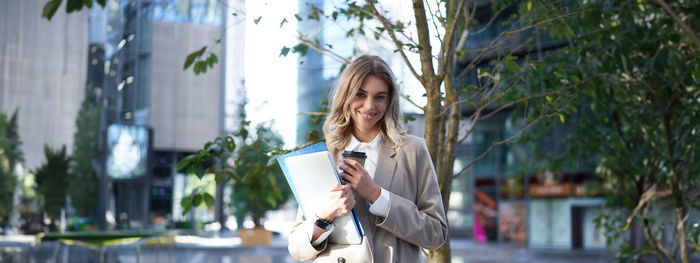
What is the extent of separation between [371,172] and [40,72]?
23.5m

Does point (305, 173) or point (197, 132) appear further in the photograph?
point (197, 132)

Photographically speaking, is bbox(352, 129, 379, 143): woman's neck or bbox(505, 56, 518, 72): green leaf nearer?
bbox(352, 129, 379, 143): woman's neck

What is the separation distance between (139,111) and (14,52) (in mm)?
8208

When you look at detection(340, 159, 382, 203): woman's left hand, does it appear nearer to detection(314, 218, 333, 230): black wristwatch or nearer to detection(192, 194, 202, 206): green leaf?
detection(314, 218, 333, 230): black wristwatch

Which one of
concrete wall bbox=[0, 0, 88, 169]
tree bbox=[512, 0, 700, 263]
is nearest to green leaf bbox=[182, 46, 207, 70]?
tree bbox=[512, 0, 700, 263]

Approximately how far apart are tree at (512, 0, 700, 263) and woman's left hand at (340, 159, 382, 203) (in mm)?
1860

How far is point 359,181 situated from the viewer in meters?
1.88

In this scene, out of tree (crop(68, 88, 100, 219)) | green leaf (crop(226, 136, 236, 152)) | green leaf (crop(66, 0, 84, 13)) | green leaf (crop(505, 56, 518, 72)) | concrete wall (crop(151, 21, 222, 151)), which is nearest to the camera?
green leaf (crop(66, 0, 84, 13))

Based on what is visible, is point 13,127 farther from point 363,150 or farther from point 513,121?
point 363,150

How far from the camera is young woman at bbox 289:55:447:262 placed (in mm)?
1921

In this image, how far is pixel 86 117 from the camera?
24.4 metres

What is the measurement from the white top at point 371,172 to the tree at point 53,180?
21701mm

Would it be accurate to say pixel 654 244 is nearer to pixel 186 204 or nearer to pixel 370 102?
pixel 186 204

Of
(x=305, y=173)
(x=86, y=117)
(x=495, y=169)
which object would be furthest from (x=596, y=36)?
(x=495, y=169)
